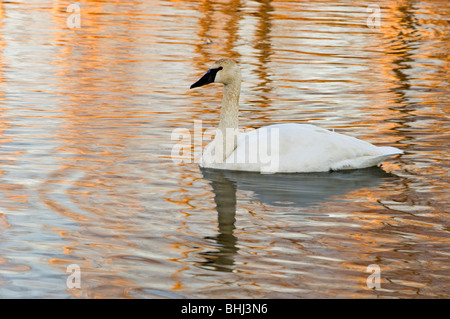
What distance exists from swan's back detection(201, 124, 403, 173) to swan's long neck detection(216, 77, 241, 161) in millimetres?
83

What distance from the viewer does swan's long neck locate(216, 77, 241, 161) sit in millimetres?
9328

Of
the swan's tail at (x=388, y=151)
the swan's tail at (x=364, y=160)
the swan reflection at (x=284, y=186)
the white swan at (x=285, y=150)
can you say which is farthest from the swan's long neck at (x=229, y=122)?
the swan's tail at (x=388, y=151)

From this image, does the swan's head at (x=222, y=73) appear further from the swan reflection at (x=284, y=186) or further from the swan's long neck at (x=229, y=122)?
the swan reflection at (x=284, y=186)

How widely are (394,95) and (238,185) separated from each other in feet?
19.3

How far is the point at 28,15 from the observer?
23703mm

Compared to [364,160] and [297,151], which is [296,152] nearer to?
A: [297,151]

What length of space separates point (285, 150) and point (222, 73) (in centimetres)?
123

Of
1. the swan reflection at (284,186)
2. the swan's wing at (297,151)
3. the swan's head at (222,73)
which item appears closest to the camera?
the swan reflection at (284,186)

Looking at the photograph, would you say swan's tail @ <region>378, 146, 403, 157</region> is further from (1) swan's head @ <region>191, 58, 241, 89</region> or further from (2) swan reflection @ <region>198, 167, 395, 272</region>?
(1) swan's head @ <region>191, 58, 241, 89</region>

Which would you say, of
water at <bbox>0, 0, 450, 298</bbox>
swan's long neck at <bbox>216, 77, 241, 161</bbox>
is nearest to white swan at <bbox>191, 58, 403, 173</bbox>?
swan's long neck at <bbox>216, 77, 241, 161</bbox>

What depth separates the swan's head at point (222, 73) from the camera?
962 centimetres

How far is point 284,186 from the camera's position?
873cm

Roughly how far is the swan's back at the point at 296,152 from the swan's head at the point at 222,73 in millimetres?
694
